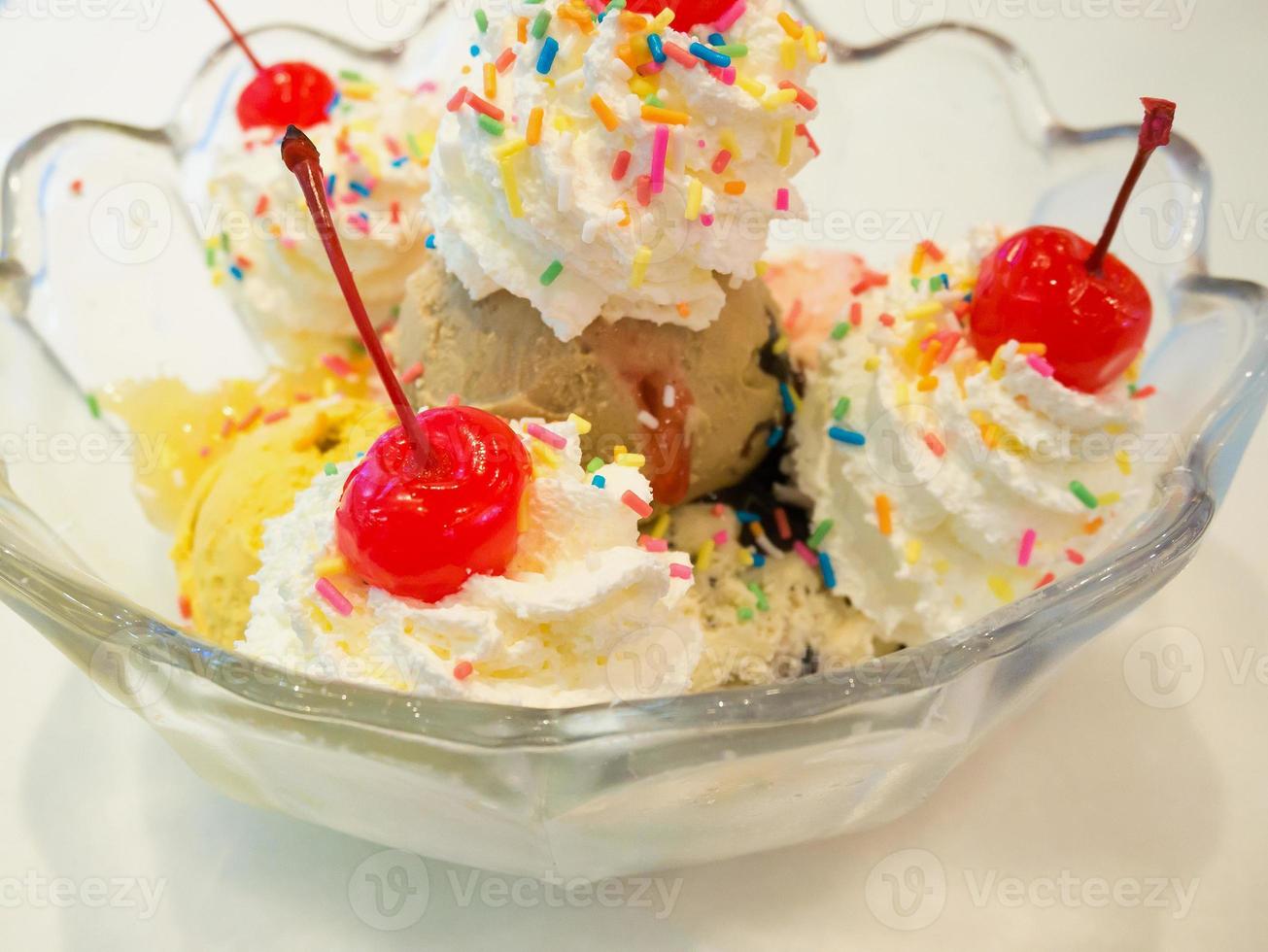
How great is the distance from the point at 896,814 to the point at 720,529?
38cm

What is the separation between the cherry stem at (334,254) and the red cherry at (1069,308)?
66 cm

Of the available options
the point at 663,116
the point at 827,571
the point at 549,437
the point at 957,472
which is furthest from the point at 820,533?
the point at 663,116

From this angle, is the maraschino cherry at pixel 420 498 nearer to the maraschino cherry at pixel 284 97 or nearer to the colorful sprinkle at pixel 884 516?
the colorful sprinkle at pixel 884 516

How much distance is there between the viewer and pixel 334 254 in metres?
0.83

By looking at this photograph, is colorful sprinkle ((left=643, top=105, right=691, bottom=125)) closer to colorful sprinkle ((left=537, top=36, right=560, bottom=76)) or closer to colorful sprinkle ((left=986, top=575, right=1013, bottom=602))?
colorful sprinkle ((left=537, top=36, right=560, bottom=76))

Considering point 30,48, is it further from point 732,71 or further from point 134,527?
point 732,71

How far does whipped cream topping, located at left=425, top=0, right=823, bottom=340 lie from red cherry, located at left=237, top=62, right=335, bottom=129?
1.42ft

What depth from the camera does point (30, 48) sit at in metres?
2.18

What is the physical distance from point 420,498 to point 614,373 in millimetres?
356

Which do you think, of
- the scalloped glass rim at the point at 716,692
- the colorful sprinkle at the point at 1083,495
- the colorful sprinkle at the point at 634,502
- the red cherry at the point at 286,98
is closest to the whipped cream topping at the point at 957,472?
the colorful sprinkle at the point at 1083,495

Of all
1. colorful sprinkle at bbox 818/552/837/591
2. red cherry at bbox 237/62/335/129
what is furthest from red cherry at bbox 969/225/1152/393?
red cherry at bbox 237/62/335/129

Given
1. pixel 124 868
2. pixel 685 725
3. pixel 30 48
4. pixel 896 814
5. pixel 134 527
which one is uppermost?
pixel 30 48

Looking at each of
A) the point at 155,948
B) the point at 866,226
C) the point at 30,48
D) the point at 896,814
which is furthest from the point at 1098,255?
the point at 30,48

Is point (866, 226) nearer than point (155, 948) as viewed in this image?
No
